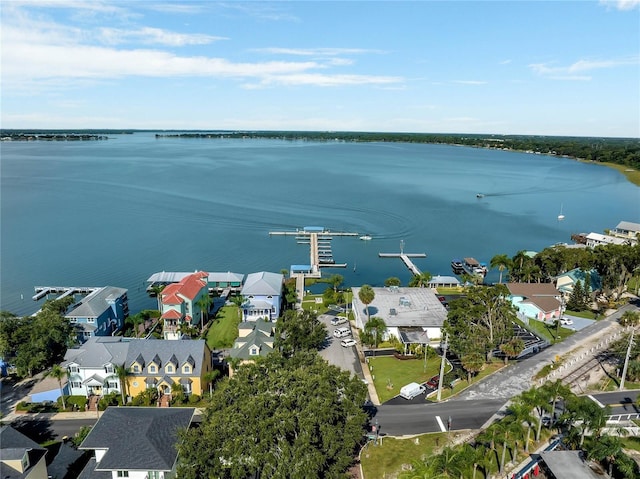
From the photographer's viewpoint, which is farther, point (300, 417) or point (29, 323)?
point (29, 323)

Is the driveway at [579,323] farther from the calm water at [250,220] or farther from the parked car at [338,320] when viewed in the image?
the parked car at [338,320]

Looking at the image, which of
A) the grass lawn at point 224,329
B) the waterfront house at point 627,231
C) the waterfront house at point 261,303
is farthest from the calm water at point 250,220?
the waterfront house at point 261,303

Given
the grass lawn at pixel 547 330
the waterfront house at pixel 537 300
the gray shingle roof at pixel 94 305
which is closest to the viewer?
the gray shingle roof at pixel 94 305

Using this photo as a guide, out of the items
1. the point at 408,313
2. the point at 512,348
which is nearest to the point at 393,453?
the point at 512,348

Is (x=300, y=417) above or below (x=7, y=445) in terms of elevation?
above

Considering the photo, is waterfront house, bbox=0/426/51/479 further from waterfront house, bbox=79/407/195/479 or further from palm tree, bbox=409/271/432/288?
palm tree, bbox=409/271/432/288

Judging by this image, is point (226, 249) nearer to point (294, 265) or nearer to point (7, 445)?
point (294, 265)

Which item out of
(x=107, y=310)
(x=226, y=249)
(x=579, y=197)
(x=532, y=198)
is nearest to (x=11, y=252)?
(x=226, y=249)

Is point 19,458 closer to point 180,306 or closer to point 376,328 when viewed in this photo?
point 180,306
